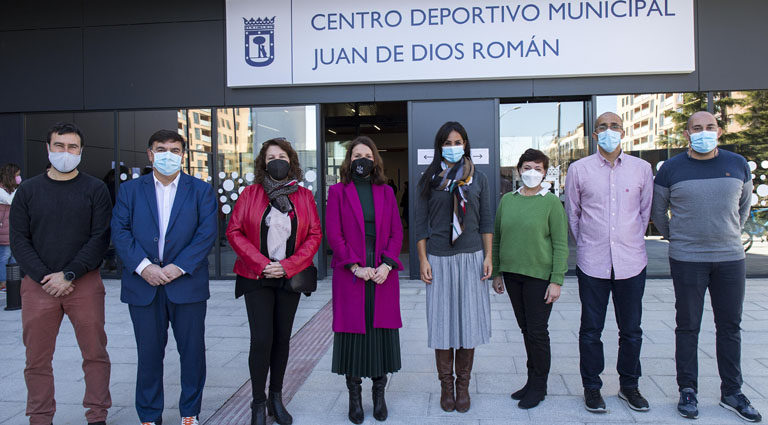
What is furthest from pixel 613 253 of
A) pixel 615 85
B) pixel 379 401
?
pixel 615 85

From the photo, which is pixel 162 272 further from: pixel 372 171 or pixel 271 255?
pixel 372 171

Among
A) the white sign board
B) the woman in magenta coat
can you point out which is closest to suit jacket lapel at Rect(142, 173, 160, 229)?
the woman in magenta coat

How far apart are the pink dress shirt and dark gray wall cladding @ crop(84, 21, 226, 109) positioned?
6.52m

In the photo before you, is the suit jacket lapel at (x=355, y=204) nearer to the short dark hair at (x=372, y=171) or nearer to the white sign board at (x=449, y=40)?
A: the short dark hair at (x=372, y=171)

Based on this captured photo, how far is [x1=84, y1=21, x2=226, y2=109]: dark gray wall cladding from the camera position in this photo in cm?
853

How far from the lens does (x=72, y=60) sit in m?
8.68

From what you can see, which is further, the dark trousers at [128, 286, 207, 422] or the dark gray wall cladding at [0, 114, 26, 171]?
the dark gray wall cladding at [0, 114, 26, 171]

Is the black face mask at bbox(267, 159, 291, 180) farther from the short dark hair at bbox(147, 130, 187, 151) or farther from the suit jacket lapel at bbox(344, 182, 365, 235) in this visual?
the short dark hair at bbox(147, 130, 187, 151)

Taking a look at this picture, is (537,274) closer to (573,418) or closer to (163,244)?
(573,418)

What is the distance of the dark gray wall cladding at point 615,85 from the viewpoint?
25.9 feet

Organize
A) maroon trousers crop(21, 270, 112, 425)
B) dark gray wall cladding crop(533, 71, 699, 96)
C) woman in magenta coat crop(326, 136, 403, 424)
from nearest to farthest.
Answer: maroon trousers crop(21, 270, 112, 425) < woman in magenta coat crop(326, 136, 403, 424) < dark gray wall cladding crop(533, 71, 699, 96)

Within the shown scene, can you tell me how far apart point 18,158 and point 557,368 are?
29.6ft

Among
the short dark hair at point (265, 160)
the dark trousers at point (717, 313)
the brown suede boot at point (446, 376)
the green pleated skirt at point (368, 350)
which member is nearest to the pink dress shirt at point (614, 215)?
the dark trousers at point (717, 313)

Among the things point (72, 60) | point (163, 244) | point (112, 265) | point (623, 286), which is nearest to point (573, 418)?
point (623, 286)
